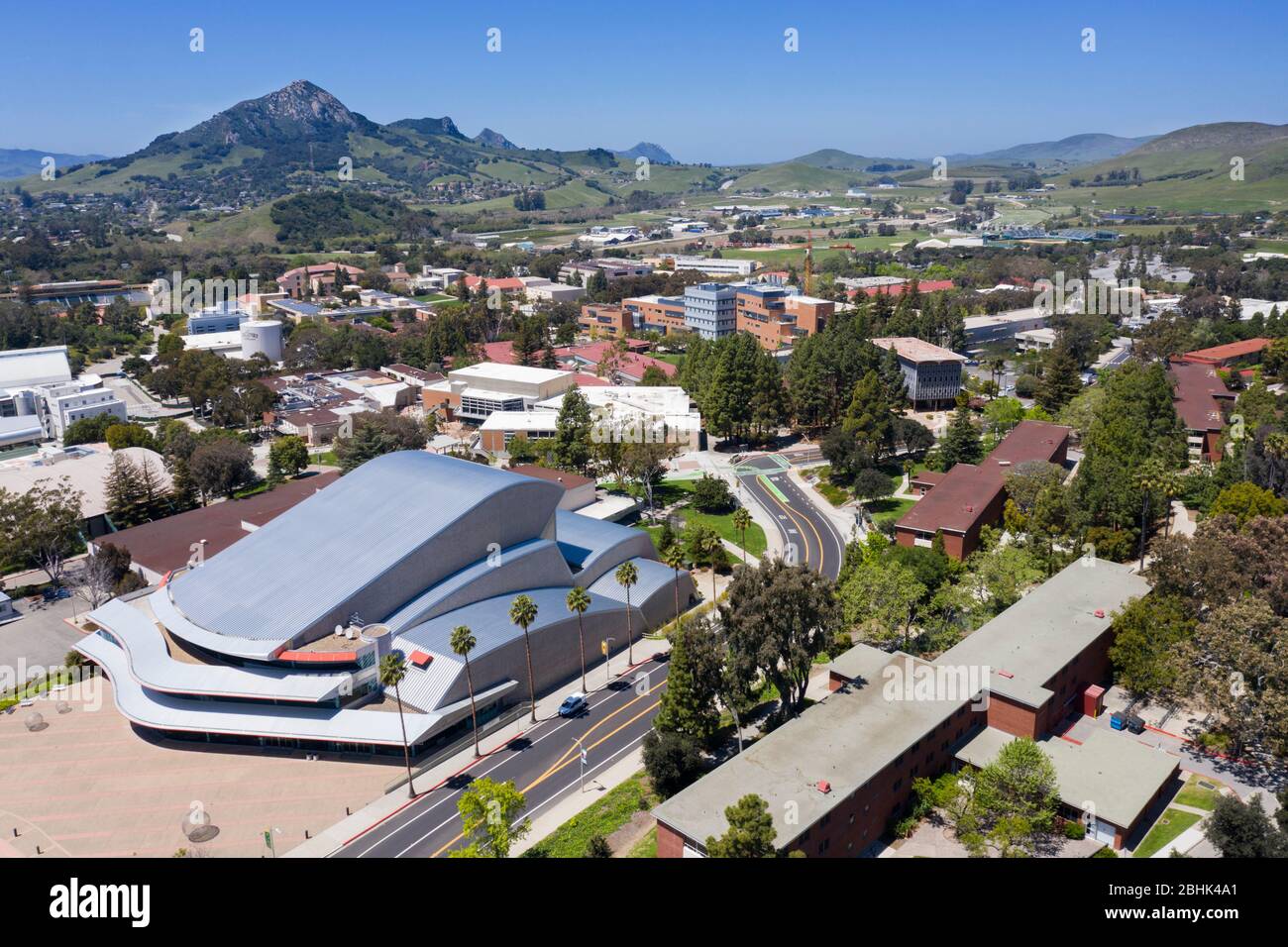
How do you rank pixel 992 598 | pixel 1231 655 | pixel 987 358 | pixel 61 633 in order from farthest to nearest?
pixel 987 358 < pixel 61 633 < pixel 992 598 < pixel 1231 655

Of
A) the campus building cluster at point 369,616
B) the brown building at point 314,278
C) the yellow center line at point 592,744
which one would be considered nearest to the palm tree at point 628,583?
the campus building cluster at point 369,616

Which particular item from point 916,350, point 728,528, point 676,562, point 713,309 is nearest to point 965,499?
point 728,528

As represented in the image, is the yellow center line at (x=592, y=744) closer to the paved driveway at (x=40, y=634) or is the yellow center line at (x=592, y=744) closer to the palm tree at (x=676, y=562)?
the palm tree at (x=676, y=562)

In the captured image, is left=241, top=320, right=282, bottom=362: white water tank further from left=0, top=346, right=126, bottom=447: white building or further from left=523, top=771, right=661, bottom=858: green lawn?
left=523, top=771, right=661, bottom=858: green lawn

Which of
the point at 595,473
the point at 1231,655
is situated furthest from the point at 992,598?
the point at 595,473

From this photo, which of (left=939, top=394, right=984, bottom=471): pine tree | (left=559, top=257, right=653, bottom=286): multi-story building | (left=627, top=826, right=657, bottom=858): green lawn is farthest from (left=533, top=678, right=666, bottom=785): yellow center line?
(left=559, top=257, right=653, bottom=286): multi-story building
